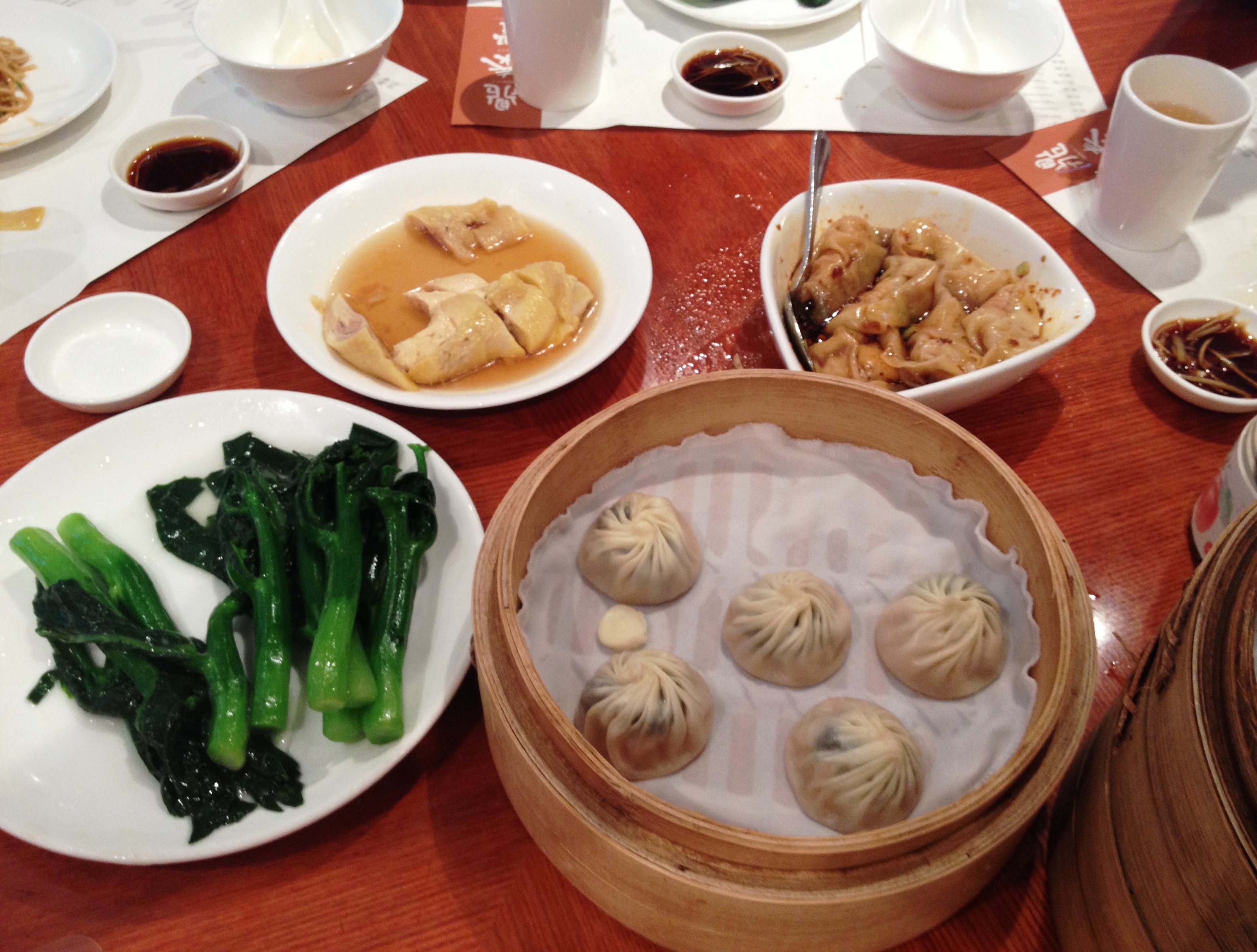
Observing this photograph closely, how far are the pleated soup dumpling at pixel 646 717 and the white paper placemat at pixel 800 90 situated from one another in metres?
1.65

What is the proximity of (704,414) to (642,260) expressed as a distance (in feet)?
2.05

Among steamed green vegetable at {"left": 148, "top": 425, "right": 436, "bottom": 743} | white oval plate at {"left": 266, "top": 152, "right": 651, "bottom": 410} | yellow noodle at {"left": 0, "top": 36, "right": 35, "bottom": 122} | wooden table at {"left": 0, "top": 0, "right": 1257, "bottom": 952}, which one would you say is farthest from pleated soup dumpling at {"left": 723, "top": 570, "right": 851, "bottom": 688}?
yellow noodle at {"left": 0, "top": 36, "right": 35, "bottom": 122}

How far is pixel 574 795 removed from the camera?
851 mm

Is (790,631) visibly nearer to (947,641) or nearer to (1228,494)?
(947,641)

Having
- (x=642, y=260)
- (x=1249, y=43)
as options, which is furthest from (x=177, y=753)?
(x=1249, y=43)

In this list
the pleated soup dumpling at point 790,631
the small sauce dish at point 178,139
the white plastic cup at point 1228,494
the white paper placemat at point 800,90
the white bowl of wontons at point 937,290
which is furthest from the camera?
the white paper placemat at point 800,90

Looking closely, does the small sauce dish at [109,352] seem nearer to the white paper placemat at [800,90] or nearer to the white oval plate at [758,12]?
the white paper placemat at [800,90]

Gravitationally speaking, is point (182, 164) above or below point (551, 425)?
above

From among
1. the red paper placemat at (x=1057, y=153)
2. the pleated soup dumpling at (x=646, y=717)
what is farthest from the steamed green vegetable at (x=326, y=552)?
the red paper placemat at (x=1057, y=153)

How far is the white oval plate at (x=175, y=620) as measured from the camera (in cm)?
101

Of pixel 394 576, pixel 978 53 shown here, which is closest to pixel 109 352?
pixel 394 576

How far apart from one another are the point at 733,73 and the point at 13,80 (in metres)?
1.93

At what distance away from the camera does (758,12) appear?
94.3 inches

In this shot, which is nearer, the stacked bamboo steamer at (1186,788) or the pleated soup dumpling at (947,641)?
the stacked bamboo steamer at (1186,788)
